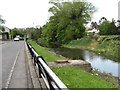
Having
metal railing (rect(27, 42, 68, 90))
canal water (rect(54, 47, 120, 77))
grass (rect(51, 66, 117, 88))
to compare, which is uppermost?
metal railing (rect(27, 42, 68, 90))

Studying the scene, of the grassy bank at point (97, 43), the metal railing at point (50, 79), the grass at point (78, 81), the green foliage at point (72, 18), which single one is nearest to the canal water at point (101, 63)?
the grass at point (78, 81)

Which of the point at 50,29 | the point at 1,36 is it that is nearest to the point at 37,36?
the point at 1,36

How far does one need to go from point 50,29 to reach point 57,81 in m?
72.0

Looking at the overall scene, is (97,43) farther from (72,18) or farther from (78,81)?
(78,81)

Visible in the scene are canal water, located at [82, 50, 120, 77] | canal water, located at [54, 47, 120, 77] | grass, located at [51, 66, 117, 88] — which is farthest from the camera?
canal water, located at [54, 47, 120, 77]

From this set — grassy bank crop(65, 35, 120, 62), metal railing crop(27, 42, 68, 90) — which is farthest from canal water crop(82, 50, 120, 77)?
grassy bank crop(65, 35, 120, 62)

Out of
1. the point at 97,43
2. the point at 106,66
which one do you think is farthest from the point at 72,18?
the point at 106,66

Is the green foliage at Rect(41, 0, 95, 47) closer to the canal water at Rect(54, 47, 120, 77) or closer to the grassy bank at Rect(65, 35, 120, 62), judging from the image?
the grassy bank at Rect(65, 35, 120, 62)

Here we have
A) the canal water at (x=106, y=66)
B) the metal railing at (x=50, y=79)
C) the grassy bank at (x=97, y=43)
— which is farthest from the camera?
the grassy bank at (x=97, y=43)

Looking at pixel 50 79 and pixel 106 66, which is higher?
pixel 50 79

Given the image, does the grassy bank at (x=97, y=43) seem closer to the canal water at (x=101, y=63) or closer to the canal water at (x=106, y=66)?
the canal water at (x=101, y=63)

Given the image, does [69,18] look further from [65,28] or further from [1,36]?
[1,36]

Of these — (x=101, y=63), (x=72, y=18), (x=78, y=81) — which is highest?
(x=72, y=18)

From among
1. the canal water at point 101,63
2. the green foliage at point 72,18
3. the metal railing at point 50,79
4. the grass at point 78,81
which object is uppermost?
the green foliage at point 72,18
